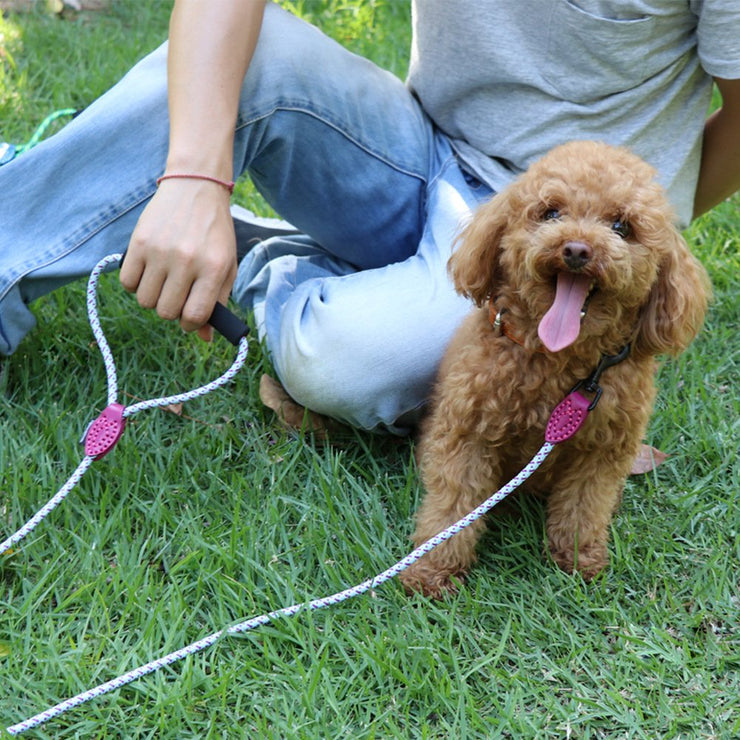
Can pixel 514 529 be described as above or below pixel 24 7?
below

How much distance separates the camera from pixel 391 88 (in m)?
2.52

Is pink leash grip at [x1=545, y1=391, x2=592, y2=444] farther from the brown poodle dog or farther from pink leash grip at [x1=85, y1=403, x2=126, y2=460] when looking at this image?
pink leash grip at [x1=85, y1=403, x2=126, y2=460]

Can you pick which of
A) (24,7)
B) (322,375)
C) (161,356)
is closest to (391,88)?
(322,375)

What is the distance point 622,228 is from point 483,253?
→ 0.96ft

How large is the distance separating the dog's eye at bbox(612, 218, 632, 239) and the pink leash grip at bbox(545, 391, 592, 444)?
34cm

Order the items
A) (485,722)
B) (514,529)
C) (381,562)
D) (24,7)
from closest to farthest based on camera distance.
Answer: (485,722), (381,562), (514,529), (24,7)

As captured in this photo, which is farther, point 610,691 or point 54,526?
point 54,526

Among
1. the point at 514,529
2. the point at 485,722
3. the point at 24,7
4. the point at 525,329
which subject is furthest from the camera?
the point at 24,7

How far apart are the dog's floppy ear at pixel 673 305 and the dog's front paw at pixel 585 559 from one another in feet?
1.64

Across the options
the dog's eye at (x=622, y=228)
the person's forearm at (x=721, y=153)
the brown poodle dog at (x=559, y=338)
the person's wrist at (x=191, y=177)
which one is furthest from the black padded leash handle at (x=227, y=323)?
the person's forearm at (x=721, y=153)

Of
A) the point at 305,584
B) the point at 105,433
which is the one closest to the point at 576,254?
the point at 305,584

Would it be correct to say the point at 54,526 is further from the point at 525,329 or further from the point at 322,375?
the point at 525,329

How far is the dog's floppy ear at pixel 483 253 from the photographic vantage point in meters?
1.90

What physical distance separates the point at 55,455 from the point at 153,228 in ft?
2.48
